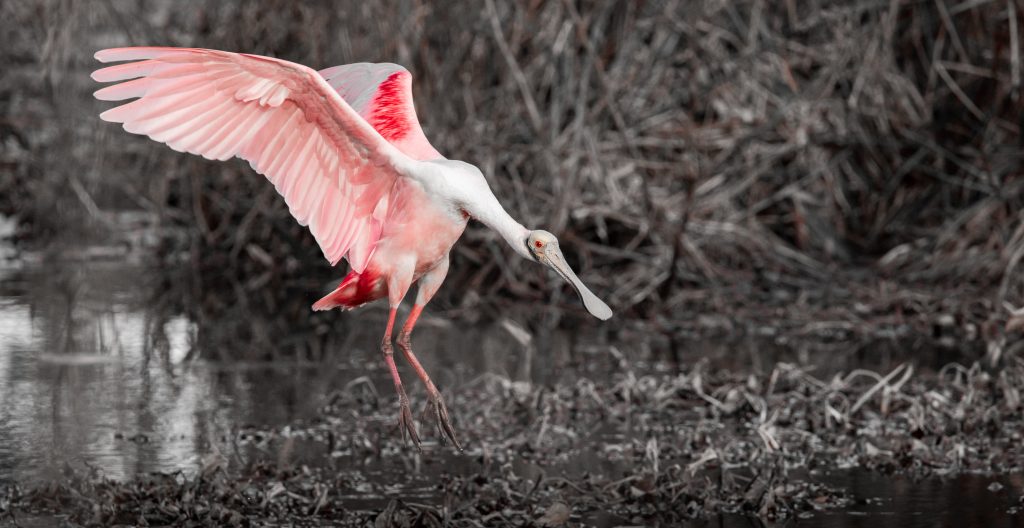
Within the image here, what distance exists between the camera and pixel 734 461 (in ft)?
21.8

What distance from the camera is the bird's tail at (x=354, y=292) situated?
5973mm

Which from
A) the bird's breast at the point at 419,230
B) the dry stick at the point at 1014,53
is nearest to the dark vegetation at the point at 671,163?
the dry stick at the point at 1014,53

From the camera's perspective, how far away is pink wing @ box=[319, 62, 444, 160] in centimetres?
611

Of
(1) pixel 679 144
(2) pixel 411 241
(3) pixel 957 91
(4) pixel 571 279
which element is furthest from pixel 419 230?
(3) pixel 957 91

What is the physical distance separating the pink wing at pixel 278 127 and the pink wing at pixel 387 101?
0.24 meters

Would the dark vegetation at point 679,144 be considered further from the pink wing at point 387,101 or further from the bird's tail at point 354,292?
the bird's tail at point 354,292

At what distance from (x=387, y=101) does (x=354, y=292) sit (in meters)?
0.81

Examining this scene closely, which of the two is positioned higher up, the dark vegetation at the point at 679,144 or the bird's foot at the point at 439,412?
the dark vegetation at the point at 679,144

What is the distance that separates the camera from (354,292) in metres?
6.03

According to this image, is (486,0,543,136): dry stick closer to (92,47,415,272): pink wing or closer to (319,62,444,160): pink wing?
(319,62,444,160): pink wing

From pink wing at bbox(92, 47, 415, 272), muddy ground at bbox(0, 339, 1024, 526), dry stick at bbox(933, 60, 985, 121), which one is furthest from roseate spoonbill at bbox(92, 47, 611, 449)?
dry stick at bbox(933, 60, 985, 121)

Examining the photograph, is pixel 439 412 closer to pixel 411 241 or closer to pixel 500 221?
pixel 411 241

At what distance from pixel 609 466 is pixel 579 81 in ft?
16.8

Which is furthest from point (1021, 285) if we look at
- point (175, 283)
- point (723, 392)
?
point (175, 283)
